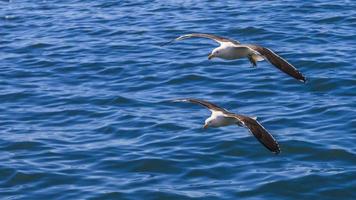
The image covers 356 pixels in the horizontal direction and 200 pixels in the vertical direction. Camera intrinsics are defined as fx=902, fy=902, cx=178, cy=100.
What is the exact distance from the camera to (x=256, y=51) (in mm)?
13219

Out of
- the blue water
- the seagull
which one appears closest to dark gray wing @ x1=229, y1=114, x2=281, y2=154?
the seagull

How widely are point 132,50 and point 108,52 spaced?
0.61 m

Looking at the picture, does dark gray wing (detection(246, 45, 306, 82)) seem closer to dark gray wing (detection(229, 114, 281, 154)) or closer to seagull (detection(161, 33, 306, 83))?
seagull (detection(161, 33, 306, 83))

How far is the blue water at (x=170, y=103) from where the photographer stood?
15062 mm

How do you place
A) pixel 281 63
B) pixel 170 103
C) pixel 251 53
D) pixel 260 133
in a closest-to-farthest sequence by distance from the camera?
pixel 260 133 → pixel 281 63 → pixel 251 53 → pixel 170 103

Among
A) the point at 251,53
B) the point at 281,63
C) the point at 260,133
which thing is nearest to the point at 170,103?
the point at 251,53

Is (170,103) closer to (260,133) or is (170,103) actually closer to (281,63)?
(281,63)

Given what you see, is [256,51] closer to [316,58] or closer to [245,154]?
[245,154]

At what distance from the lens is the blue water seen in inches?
593

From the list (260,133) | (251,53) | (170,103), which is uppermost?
(251,53)

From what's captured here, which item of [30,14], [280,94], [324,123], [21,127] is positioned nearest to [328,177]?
[324,123]

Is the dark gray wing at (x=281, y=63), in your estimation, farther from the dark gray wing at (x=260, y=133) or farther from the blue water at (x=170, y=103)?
the blue water at (x=170, y=103)

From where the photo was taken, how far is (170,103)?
61.4ft

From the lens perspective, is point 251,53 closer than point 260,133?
No
